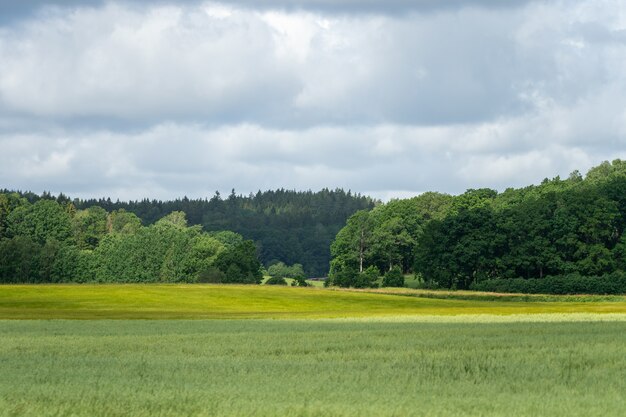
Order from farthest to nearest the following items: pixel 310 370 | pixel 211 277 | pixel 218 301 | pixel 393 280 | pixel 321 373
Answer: pixel 211 277 < pixel 393 280 < pixel 218 301 < pixel 310 370 < pixel 321 373

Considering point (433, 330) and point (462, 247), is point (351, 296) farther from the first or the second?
point (433, 330)

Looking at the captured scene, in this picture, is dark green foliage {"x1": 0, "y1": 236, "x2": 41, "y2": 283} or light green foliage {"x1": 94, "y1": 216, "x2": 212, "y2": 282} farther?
light green foliage {"x1": 94, "y1": 216, "x2": 212, "y2": 282}

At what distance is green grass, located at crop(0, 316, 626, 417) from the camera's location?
67.2 feet

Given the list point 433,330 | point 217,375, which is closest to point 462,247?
point 433,330

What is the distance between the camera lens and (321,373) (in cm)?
2678

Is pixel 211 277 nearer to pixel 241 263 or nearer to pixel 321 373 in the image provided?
pixel 241 263

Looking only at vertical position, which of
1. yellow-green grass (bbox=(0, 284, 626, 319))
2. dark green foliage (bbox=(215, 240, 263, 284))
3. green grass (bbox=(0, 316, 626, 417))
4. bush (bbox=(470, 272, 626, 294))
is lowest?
green grass (bbox=(0, 316, 626, 417))

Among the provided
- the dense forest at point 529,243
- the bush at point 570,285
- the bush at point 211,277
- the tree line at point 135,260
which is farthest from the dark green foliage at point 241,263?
the bush at point 570,285

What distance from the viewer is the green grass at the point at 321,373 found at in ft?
67.2

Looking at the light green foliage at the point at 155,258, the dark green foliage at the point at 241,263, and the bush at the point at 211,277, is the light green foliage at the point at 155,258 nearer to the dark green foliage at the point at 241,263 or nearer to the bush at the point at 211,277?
the dark green foliage at the point at 241,263

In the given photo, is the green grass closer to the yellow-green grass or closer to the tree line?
the yellow-green grass

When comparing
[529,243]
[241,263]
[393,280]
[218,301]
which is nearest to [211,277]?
[241,263]

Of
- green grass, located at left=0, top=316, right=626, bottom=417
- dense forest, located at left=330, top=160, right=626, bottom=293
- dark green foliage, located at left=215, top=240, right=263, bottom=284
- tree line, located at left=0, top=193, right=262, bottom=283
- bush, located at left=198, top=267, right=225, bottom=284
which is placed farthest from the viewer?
tree line, located at left=0, top=193, right=262, bottom=283

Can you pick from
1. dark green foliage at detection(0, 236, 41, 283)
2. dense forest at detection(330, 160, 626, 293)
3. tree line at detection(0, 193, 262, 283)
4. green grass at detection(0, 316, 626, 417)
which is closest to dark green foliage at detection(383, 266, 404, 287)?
dense forest at detection(330, 160, 626, 293)
